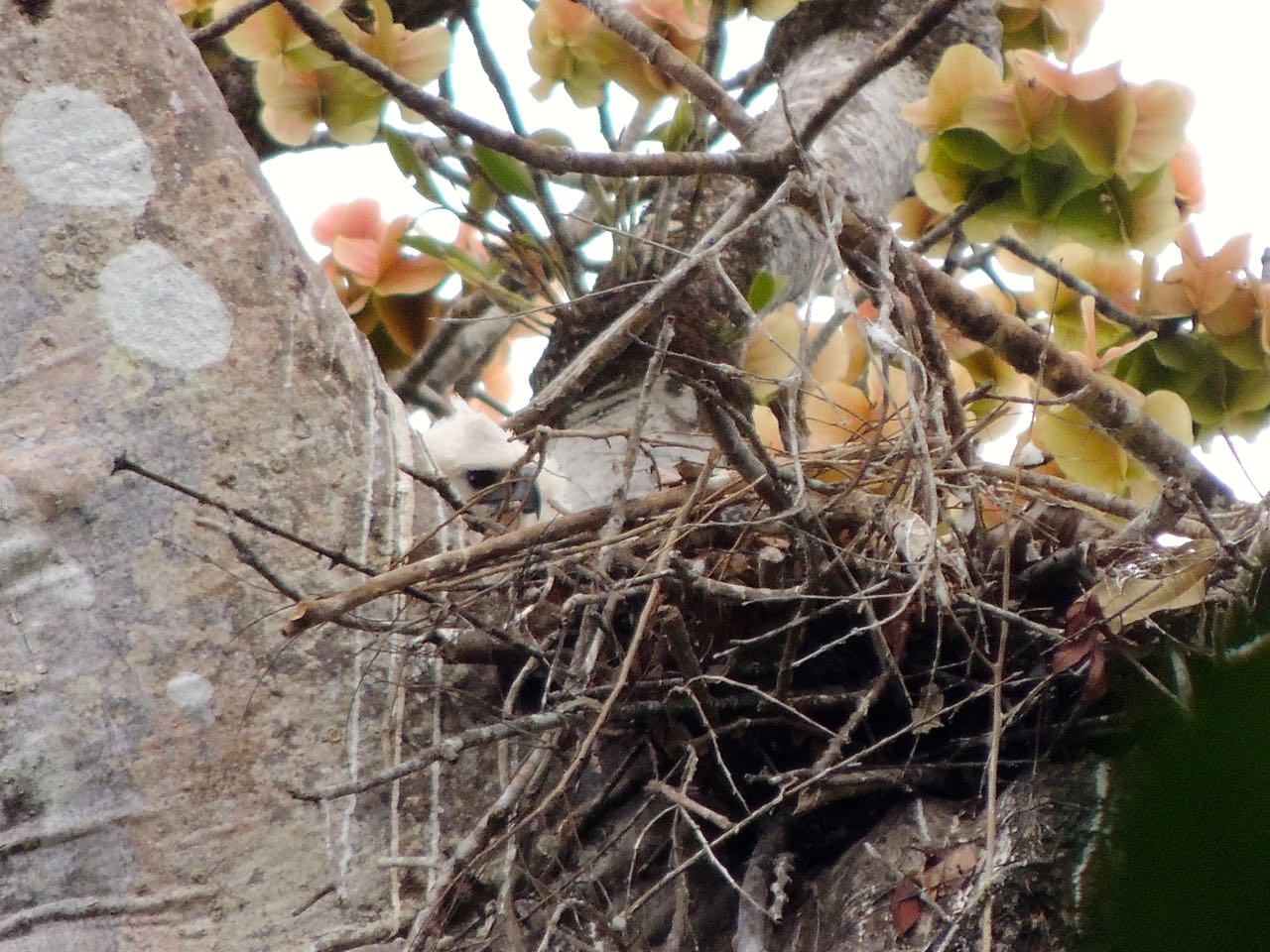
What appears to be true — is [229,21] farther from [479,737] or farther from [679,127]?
[479,737]

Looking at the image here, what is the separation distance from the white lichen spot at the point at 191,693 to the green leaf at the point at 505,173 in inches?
32.2

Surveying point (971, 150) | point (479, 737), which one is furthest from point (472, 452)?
point (479, 737)

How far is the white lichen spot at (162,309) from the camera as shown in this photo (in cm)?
128

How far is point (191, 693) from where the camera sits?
120cm

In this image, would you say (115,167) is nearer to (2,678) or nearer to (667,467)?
(2,678)

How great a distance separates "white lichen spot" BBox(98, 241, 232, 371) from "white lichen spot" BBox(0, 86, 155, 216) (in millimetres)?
63

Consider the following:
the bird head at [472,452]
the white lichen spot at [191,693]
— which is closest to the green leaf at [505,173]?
the bird head at [472,452]

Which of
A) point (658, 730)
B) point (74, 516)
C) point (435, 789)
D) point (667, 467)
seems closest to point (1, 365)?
point (74, 516)

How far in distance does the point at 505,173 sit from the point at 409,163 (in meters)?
0.16

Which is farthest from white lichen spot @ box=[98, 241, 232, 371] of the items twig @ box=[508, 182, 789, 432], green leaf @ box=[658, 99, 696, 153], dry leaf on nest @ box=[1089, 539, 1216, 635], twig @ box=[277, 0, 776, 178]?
dry leaf on nest @ box=[1089, 539, 1216, 635]

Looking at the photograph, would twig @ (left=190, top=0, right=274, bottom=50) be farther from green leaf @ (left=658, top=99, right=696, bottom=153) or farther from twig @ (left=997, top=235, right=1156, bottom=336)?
twig @ (left=997, top=235, right=1156, bottom=336)

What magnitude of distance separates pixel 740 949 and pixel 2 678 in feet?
2.28

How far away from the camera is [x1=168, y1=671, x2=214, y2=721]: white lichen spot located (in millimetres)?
1192

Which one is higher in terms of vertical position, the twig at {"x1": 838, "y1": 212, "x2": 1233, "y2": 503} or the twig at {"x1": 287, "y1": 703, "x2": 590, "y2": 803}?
the twig at {"x1": 838, "y1": 212, "x2": 1233, "y2": 503}
